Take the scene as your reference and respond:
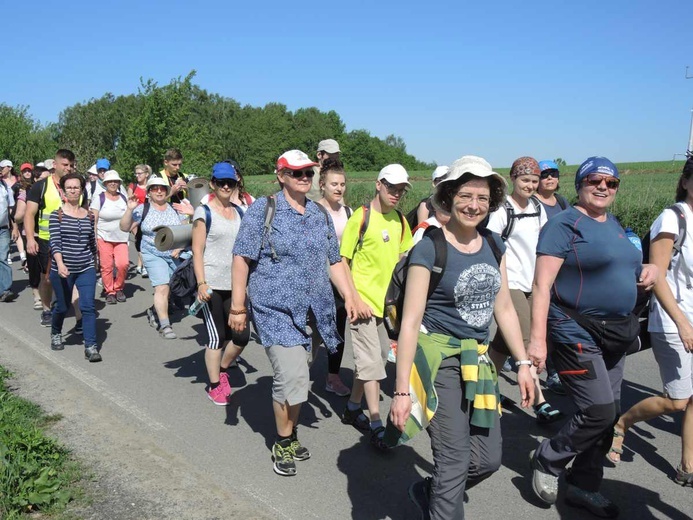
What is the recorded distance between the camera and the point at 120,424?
16.0 ft

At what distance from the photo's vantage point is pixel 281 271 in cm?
429

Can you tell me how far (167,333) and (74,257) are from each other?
4.86ft

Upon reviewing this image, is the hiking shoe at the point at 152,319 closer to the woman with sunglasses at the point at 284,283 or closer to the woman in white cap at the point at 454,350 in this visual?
the woman with sunglasses at the point at 284,283

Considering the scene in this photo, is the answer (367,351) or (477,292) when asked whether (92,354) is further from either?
(477,292)

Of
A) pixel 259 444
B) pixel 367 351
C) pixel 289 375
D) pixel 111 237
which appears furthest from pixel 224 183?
pixel 111 237

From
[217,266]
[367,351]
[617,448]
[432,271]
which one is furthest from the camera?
[217,266]

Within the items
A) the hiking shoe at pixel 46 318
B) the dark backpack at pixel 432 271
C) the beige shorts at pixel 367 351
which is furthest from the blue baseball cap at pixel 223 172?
the hiking shoe at pixel 46 318

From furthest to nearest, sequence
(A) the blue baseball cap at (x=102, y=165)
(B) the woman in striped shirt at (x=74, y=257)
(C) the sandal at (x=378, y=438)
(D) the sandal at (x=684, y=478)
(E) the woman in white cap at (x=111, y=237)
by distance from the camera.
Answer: (A) the blue baseball cap at (x=102, y=165) → (E) the woman in white cap at (x=111, y=237) → (B) the woman in striped shirt at (x=74, y=257) → (C) the sandal at (x=378, y=438) → (D) the sandal at (x=684, y=478)

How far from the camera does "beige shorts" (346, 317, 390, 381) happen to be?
4812mm

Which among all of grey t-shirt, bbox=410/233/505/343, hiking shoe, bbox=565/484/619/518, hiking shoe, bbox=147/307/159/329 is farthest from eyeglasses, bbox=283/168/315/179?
hiking shoe, bbox=147/307/159/329

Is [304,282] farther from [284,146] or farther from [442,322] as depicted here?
[284,146]

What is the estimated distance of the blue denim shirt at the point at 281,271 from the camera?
14.0 feet

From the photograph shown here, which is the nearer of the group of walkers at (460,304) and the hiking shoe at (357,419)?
the group of walkers at (460,304)

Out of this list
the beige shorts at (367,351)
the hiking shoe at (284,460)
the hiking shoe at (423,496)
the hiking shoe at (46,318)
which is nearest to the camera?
the hiking shoe at (423,496)
